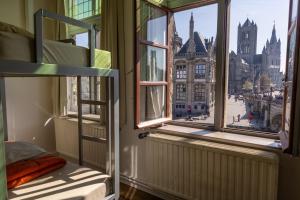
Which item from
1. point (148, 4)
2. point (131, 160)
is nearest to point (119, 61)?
point (148, 4)

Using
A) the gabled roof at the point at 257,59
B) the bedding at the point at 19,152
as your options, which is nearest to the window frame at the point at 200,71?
the gabled roof at the point at 257,59

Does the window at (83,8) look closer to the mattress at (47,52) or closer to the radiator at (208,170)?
the mattress at (47,52)

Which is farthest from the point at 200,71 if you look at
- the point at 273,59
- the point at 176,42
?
the point at 273,59

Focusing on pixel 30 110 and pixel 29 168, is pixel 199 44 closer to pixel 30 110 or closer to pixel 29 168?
pixel 29 168

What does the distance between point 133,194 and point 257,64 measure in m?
1.84

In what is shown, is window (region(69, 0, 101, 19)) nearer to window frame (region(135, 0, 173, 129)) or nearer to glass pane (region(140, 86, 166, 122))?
window frame (region(135, 0, 173, 129))

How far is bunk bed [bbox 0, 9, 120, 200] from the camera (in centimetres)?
111

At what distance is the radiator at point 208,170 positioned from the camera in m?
1.68

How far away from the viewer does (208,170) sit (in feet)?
6.30

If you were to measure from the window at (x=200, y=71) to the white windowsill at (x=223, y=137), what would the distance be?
57cm

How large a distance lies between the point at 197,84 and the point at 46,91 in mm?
2390

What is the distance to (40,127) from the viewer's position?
3.37 meters

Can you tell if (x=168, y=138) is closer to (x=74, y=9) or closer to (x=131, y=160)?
(x=131, y=160)

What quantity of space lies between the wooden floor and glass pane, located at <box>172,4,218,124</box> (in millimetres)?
910
